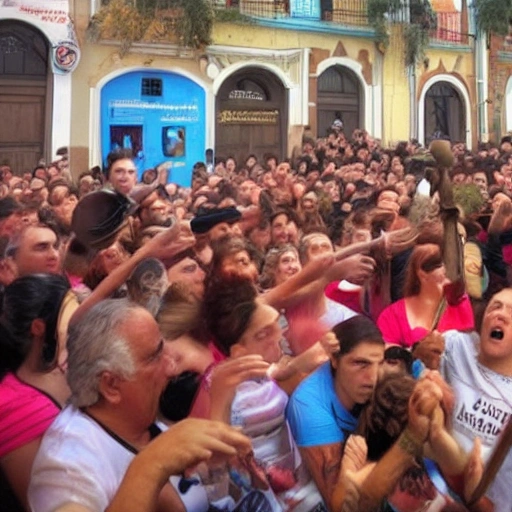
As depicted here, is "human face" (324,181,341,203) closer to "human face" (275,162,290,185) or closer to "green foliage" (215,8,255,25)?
"human face" (275,162,290,185)

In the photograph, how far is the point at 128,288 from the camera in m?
2.98

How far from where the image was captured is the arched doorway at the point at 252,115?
1341 cm

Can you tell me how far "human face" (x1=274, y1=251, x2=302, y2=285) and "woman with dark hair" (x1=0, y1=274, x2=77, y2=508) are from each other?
1.29 m

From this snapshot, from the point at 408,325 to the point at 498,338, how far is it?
2.00ft

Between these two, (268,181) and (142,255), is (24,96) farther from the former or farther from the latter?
(142,255)

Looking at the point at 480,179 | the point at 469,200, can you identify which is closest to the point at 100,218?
the point at 469,200

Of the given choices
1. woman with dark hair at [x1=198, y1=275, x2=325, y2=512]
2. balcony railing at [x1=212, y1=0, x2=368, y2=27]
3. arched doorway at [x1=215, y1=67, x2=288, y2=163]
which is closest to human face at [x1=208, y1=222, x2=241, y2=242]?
woman with dark hair at [x1=198, y1=275, x2=325, y2=512]

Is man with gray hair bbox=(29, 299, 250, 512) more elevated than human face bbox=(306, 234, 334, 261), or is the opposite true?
human face bbox=(306, 234, 334, 261)

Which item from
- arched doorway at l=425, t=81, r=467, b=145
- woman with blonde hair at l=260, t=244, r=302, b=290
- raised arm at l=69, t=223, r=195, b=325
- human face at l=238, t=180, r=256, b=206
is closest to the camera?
raised arm at l=69, t=223, r=195, b=325

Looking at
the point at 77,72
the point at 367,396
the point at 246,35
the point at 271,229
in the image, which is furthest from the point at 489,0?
the point at 367,396

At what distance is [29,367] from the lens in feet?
7.34

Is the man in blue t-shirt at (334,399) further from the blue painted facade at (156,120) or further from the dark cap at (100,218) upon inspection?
the blue painted facade at (156,120)

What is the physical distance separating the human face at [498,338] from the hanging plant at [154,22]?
928 cm

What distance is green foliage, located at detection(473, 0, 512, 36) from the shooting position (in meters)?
14.0
